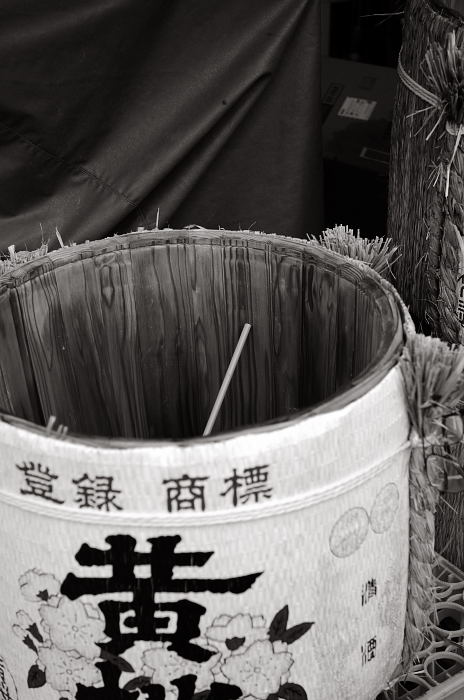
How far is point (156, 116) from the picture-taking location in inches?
77.8

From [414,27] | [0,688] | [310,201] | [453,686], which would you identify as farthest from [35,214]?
[453,686]

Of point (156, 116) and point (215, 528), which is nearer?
point (215, 528)

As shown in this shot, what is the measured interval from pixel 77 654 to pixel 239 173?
4.43 ft

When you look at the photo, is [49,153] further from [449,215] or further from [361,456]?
[361,456]

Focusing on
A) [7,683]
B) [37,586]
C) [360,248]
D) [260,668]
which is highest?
[360,248]

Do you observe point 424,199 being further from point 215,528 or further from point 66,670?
point 66,670

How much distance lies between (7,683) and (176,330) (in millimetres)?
590

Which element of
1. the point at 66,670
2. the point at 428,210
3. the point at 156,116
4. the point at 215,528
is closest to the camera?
the point at 215,528

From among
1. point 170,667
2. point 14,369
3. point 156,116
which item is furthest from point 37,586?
point 156,116

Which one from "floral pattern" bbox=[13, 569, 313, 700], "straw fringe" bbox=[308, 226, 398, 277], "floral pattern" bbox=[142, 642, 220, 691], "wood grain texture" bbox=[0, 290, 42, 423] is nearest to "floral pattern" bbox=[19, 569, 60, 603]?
"floral pattern" bbox=[13, 569, 313, 700]

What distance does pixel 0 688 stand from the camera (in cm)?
118

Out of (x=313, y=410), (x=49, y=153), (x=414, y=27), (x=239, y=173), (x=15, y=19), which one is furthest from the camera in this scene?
(x=239, y=173)

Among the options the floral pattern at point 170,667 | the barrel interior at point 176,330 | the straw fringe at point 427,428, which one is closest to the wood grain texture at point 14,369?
the barrel interior at point 176,330

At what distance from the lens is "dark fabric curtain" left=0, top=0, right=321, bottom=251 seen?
6.00ft
